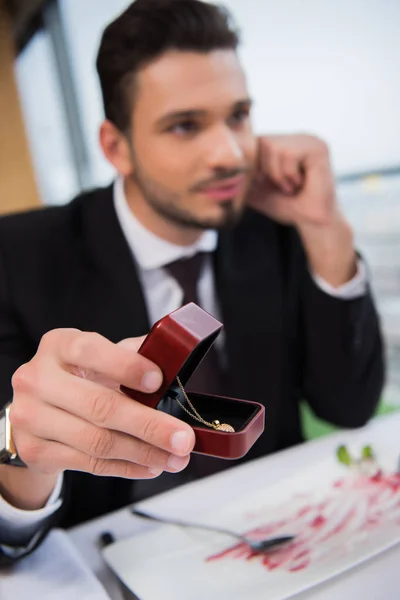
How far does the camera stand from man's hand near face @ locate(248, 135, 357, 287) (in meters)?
0.69

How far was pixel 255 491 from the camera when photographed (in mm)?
526

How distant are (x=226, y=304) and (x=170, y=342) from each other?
17.5 inches

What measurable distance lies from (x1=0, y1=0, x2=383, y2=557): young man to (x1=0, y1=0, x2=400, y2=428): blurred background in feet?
0.28

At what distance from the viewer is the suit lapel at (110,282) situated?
0.54 metres

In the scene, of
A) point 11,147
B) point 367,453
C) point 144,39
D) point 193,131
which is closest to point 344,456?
point 367,453

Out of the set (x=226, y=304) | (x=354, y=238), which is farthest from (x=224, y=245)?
(x=354, y=238)

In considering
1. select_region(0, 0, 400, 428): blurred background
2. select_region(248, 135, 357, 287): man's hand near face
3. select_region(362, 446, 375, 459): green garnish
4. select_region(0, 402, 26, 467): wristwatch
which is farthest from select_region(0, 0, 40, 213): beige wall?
select_region(362, 446, 375, 459): green garnish

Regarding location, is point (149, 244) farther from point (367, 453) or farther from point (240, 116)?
point (367, 453)

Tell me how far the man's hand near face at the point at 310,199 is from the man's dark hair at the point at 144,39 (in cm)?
19

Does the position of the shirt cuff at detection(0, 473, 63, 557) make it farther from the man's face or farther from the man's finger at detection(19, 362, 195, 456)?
the man's face

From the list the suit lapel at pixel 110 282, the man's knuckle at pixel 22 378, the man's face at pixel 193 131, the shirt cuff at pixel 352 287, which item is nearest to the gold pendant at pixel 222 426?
the man's knuckle at pixel 22 378

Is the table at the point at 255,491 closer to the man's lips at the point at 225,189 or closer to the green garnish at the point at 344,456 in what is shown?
the green garnish at the point at 344,456

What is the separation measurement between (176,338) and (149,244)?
17.9 inches

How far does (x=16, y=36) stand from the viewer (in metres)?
0.67
